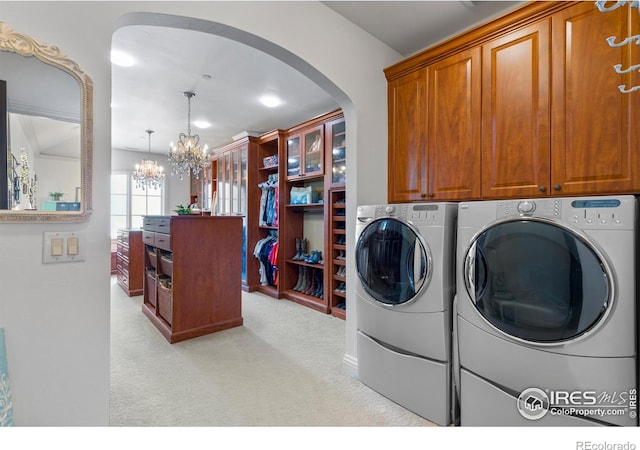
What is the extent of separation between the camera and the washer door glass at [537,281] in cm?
127

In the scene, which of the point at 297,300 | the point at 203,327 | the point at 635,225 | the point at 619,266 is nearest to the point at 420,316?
the point at 619,266

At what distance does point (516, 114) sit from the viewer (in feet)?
5.73

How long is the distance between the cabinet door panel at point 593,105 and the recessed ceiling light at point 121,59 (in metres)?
3.19

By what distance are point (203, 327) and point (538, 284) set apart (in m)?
2.82

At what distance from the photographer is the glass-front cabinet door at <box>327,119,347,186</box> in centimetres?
361

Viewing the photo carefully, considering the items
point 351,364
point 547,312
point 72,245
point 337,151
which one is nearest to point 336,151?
point 337,151

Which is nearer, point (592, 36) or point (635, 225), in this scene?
point (635, 225)

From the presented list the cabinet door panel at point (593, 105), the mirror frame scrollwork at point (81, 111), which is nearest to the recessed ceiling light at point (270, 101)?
the mirror frame scrollwork at point (81, 111)

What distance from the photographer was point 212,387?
2.07 meters

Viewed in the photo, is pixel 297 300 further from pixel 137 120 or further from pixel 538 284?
pixel 137 120

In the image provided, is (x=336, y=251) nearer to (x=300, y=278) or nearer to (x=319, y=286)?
(x=319, y=286)

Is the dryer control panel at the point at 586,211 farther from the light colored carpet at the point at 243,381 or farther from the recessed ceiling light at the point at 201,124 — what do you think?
the recessed ceiling light at the point at 201,124

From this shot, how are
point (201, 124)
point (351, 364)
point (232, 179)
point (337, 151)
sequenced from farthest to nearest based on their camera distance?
point (232, 179), point (201, 124), point (337, 151), point (351, 364)
